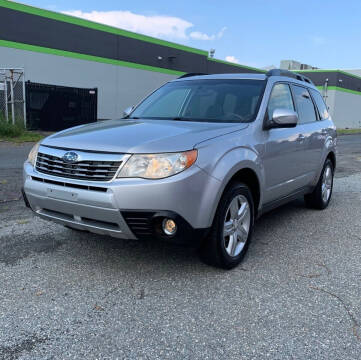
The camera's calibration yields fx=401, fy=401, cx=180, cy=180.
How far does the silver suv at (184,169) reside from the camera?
9.90ft

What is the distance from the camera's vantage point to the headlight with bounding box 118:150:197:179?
3014mm

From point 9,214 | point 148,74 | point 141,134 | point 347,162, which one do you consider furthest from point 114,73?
point 141,134

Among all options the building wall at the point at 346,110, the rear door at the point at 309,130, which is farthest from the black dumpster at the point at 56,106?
the building wall at the point at 346,110

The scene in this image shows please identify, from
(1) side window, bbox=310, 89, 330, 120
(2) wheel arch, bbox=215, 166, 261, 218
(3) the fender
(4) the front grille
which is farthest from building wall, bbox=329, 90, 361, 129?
(4) the front grille

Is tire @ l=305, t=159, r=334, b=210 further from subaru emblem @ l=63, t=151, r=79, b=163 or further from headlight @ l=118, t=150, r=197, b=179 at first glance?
subaru emblem @ l=63, t=151, r=79, b=163

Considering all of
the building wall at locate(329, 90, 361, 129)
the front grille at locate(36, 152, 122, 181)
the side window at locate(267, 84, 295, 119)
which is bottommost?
the building wall at locate(329, 90, 361, 129)

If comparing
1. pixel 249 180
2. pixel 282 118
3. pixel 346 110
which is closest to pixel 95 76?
pixel 282 118

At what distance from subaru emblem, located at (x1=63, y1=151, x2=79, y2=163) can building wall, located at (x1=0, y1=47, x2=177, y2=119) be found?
19.3 metres

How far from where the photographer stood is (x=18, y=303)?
9.75 ft

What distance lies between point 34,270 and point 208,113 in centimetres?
227

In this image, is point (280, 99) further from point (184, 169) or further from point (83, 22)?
point (83, 22)

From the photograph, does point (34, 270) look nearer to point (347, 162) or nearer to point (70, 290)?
point (70, 290)

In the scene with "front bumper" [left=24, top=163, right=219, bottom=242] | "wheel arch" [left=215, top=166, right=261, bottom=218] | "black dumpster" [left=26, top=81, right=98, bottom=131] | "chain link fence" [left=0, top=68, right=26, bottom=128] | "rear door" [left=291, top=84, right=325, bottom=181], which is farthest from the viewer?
"black dumpster" [left=26, top=81, right=98, bottom=131]

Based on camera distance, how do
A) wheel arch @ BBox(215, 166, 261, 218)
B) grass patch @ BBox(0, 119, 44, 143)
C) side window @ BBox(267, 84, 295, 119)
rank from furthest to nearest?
grass patch @ BBox(0, 119, 44, 143) → side window @ BBox(267, 84, 295, 119) → wheel arch @ BBox(215, 166, 261, 218)
